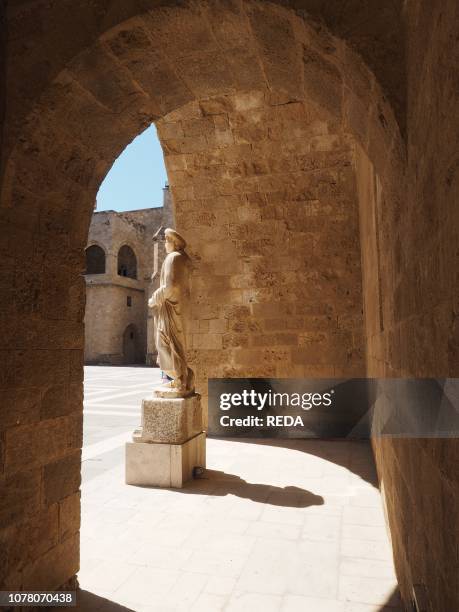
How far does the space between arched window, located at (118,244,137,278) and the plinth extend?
21.0 metres

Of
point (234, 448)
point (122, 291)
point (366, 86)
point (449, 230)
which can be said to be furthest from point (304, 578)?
point (122, 291)

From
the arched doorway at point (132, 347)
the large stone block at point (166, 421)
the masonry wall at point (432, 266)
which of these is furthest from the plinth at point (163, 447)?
the arched doorway at point (132, 347)

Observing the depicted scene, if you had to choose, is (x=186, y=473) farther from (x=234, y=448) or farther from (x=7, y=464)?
(x=7, y=464)

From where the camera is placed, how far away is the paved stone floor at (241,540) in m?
2.19

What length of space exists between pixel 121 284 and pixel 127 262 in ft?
8.77

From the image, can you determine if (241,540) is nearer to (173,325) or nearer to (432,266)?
(173,325)

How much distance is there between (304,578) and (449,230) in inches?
87.9

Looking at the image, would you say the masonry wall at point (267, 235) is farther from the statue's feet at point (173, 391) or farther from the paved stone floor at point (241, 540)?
the statue's feet at point (173, 391)

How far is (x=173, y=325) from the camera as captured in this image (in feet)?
14.0

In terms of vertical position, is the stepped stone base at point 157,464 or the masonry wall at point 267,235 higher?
the masonry wall at point 267,235

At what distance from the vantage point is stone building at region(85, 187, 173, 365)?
2159cm

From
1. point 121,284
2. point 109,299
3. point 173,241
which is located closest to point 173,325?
point 173,241

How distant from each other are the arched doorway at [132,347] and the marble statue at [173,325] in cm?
1900

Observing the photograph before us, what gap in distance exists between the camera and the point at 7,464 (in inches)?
74.0
